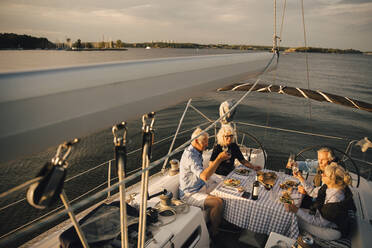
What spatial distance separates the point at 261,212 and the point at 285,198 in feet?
1.17

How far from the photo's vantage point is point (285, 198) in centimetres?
287

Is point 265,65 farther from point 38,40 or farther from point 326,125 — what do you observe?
point 326,125

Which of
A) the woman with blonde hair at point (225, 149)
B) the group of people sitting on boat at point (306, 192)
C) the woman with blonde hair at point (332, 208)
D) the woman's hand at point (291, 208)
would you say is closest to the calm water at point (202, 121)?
the woman with blonde hair at point (225, 149)

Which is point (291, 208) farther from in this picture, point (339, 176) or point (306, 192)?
point (339, 176)

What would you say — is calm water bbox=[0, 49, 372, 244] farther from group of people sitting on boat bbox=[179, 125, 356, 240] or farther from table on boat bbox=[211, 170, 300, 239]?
table on boat bbox=[211, 170, 300, 239]

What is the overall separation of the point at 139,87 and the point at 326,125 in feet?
70.3

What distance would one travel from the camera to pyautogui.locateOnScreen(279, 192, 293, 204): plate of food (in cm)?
A: 280

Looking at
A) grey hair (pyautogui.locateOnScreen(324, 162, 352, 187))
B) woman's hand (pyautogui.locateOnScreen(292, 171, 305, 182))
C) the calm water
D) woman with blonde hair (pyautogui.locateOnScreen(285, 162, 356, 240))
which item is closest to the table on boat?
woman with blonde hair (pyautogui.locateOnScreen(285, 162, 356, 240))

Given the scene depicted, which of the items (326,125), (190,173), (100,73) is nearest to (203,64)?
(100,73)

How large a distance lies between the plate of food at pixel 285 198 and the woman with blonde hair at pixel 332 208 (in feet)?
0.20

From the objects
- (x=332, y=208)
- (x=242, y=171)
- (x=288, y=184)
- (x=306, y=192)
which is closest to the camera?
(x=332, y=208)

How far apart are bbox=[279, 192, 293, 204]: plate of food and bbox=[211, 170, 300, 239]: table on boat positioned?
50mm

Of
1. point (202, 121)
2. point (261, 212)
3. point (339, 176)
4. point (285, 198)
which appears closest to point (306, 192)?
point (285, 198)

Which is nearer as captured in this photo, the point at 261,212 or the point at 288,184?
the point at 261,212
